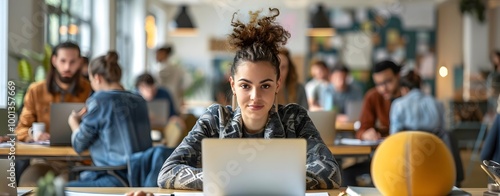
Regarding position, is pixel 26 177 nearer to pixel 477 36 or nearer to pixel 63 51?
pixel 63 51

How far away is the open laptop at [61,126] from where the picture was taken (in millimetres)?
4180

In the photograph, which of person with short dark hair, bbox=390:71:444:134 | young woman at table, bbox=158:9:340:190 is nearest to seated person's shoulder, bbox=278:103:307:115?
young woman at table, bbox=158:9:340:190

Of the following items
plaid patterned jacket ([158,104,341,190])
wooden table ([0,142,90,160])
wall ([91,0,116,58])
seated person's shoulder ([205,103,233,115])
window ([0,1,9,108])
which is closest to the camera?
plaid patterned jacket ([158,104,341,190])

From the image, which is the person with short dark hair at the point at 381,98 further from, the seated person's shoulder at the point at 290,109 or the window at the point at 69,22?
the seated person's shoulder at the point at 290,109

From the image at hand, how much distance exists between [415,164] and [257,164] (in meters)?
0.38

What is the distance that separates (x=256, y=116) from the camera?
8.32ft

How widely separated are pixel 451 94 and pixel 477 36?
137cm

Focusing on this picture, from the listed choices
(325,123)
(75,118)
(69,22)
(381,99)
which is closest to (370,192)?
(325,123)

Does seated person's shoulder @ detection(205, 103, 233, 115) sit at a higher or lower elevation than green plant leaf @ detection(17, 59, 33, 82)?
lower

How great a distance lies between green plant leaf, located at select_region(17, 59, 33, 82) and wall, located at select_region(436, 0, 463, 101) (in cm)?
940

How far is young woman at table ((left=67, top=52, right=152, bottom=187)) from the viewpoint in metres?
3.97

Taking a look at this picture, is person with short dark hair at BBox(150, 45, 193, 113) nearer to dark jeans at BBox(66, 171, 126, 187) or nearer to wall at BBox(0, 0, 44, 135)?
wall at BBox(0, 0, 44, 135)

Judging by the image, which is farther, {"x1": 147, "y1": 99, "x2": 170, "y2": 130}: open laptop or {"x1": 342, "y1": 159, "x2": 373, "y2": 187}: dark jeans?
{"x1": 147, "y1": 99, "x2": 170, "y2": 130}: open laptop

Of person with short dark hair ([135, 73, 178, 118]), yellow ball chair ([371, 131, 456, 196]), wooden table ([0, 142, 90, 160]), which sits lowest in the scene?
wooden table ([0, 142, 90, 160])
